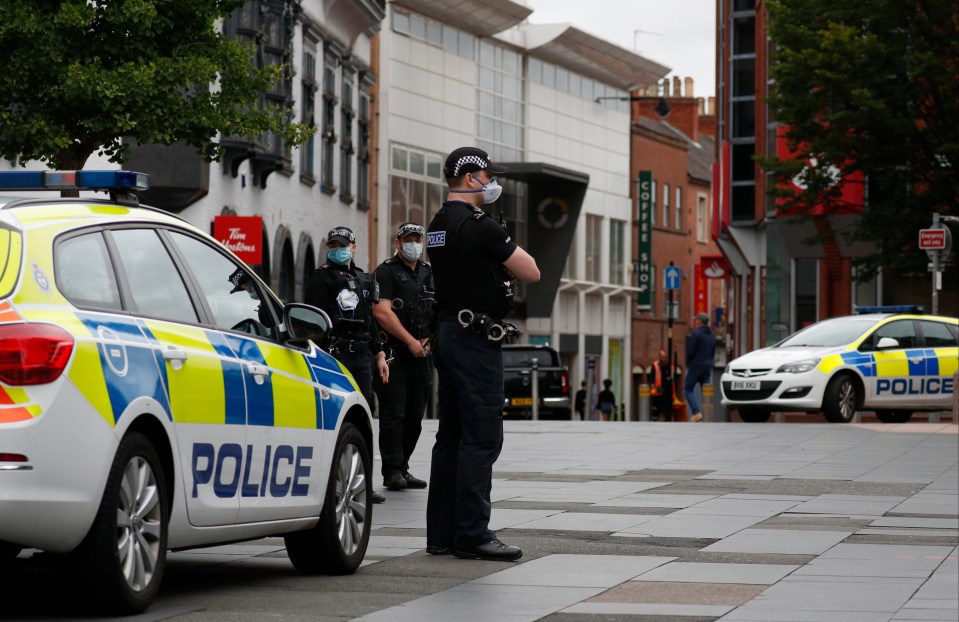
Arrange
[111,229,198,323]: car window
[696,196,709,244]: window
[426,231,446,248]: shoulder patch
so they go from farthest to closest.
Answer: [696,196,709,244]: window
[426,231,446,248]: shoulder patch
[111,229,198,323]: car window

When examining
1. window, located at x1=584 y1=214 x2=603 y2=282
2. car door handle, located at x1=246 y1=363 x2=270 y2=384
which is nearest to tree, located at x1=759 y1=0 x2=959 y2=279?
car door handle, located at x1=246 y1=363 x2=270 y2=384

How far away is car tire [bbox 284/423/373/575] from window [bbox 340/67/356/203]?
129 ft

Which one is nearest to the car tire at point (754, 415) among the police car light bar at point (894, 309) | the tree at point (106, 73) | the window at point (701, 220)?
the police car light bar at point (894, 309)

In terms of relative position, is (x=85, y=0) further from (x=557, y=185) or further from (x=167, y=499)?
(x=557, y=185)

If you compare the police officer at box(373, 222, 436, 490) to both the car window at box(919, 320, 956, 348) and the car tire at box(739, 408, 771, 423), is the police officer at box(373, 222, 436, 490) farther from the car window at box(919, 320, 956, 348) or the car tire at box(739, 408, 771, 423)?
the car window at box(919, 320, 956, 348)

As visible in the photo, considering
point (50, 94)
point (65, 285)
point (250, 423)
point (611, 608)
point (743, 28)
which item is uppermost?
point (743, 28)

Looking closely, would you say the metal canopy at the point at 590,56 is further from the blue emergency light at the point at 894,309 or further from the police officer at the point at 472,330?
the police officer at the point at 472,330

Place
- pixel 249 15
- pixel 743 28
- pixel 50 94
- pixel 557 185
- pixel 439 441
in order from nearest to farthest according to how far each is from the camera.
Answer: pixel 439 441 → pixel 50 94 → pixel 249 15 → pixel 743 28 → pixel 557 185

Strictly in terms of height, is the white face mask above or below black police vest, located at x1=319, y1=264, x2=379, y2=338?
above

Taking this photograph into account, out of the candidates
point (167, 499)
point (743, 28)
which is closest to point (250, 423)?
point (167, 499)

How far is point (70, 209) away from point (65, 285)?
20.7 inches

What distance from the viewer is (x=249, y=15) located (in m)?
37.3

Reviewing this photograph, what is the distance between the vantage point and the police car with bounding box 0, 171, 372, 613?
22.9ft

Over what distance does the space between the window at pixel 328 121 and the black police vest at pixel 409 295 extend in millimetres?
31469
